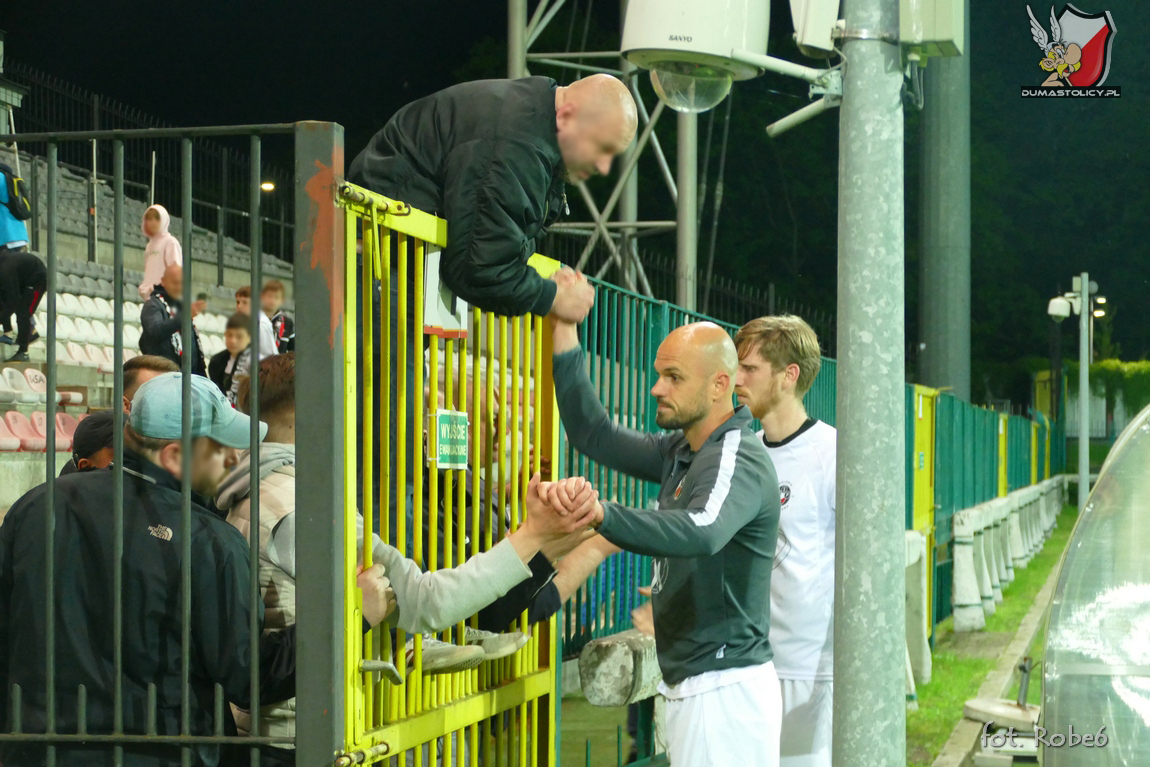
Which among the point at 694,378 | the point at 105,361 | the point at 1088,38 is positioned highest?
the point at 1088,38

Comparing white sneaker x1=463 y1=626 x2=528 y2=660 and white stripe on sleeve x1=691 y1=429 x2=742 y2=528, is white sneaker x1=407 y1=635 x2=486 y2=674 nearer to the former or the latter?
white sneaker x1=463 y1=626 x2=528 y2=660

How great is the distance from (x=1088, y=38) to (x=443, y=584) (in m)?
24.2

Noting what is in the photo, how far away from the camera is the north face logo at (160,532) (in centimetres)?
310

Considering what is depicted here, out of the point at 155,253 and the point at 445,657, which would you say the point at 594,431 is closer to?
the point at 445,657

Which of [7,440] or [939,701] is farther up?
[7,440]

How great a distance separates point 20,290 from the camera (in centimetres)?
1173

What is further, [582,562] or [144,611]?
[582,562]

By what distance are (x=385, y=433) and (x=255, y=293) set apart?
6.50 ft

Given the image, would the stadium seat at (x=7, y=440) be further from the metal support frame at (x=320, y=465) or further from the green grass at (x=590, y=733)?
the metal support frame at (x=320, y=465)

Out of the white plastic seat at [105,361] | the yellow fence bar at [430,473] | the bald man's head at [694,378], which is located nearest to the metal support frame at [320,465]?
the yellow fence bar at [430,473]

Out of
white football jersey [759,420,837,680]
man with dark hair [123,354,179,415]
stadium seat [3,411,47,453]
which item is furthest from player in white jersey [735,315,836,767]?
stadium seat [3,411,47,453]

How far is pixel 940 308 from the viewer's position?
60.4 feet

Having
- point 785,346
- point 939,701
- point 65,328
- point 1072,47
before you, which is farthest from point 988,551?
point 1072,47

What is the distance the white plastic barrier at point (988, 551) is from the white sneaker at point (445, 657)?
9.64 m
